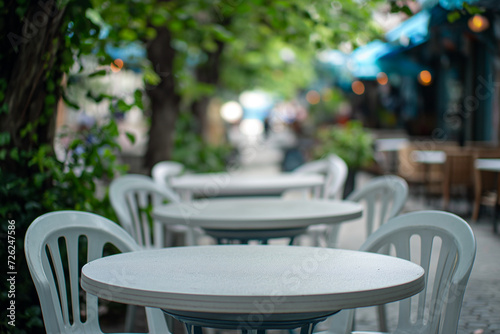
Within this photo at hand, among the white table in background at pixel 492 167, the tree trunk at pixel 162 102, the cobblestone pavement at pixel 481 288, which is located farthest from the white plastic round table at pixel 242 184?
the white table in background at pixel 492 167

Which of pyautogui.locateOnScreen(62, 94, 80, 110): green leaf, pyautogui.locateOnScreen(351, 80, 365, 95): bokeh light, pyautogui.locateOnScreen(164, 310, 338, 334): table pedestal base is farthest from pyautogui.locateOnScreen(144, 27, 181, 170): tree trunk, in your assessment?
pyautogui.locateOnScreen(351, 80, 365, 95): bokeh light

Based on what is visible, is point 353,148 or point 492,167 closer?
point 492,167

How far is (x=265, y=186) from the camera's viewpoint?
5.32m

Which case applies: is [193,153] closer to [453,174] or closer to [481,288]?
[453,174]

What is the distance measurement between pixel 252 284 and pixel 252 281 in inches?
1.7

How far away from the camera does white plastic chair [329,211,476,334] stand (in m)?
2.13

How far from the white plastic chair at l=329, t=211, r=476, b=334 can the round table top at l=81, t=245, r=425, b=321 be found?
182mm

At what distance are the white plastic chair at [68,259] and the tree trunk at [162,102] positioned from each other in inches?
210

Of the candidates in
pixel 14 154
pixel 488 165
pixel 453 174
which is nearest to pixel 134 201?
pixel 14 154

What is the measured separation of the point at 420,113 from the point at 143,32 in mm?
11552

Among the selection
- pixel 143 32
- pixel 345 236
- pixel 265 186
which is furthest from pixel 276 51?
pixel 265 186

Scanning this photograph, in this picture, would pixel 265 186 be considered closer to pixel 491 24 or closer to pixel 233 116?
pixel 491 24

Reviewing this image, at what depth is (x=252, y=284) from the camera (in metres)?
1.90

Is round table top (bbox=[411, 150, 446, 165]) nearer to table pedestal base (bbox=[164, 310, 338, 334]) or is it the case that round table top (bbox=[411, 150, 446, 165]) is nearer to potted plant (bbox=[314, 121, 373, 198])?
potted plant (bbox=[314, 121, 373, 198])
